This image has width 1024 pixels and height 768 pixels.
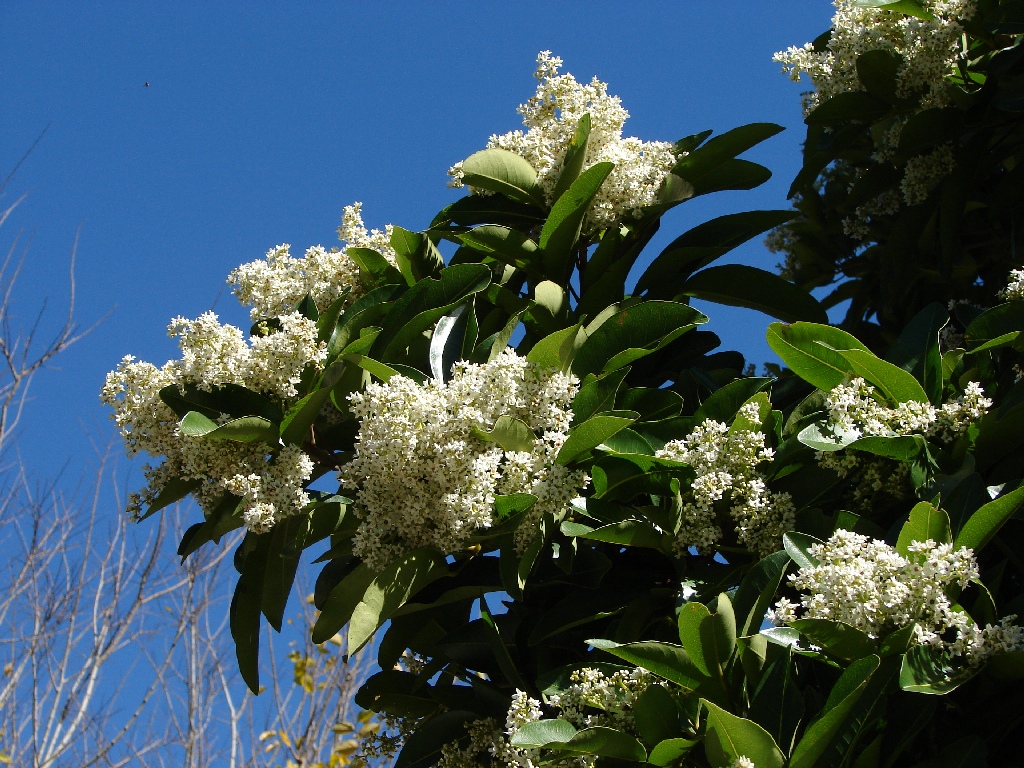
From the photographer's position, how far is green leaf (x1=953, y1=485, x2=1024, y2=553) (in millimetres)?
2336

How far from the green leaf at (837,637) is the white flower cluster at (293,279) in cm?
198

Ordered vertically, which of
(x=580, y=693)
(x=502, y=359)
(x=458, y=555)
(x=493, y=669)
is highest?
(x=502, y=359)

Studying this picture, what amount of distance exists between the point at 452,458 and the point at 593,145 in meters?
1.54

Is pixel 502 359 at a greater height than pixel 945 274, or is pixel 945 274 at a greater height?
pixel 945 274

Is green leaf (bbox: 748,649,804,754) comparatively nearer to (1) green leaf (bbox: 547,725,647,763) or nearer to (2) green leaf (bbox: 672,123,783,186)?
(1) green leaf (bbox: 547,725,647,763)

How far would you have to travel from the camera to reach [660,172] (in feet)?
12.2

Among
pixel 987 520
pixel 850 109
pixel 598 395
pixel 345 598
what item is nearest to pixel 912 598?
pixel 987 520

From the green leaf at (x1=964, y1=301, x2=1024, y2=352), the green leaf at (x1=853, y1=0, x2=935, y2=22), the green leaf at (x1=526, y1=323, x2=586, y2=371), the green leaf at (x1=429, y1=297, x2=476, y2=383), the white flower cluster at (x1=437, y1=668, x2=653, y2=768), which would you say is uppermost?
the green leaf at (x1=853, y1=0, x2=935, y2=22)

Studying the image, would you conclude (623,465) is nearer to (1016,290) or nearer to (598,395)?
(598,395)

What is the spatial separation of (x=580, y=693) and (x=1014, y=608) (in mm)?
956

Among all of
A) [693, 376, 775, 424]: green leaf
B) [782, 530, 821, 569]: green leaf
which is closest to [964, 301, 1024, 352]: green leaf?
[693, 376, 775, 424]: green leaf

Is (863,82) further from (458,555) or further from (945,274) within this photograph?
(458,555)

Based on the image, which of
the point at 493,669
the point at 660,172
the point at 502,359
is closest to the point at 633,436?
the point at 502,359

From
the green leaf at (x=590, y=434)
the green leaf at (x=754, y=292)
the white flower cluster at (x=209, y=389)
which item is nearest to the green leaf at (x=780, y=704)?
the green leaf at (x=590, y=434)
